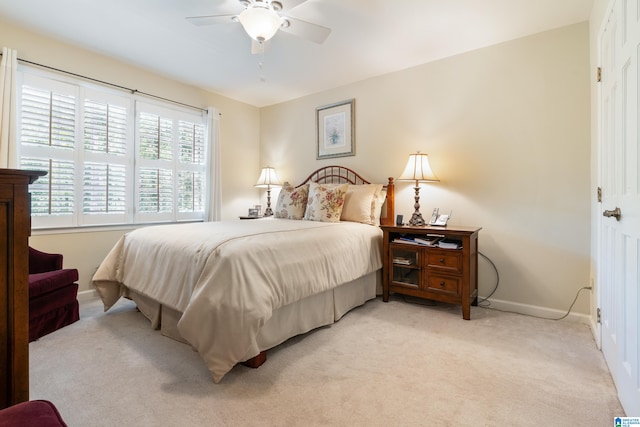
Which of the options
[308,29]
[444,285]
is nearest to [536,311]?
[444,285]

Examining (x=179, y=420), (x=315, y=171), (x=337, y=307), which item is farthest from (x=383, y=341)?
(x=315, y=171)

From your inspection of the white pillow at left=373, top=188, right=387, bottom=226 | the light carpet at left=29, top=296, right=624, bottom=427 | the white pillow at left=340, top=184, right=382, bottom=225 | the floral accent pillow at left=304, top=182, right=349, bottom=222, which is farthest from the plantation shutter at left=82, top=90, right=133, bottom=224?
the white pillow at left=373, top=188, right=387, bottom=226

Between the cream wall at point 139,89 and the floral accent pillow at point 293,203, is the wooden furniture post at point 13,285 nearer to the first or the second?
the cream wall at point 139,89

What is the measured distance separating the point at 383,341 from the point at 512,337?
98 centimetres

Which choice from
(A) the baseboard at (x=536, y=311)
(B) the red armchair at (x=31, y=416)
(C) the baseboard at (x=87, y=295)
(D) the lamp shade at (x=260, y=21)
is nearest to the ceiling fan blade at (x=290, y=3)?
(D) the lamp shade at (x=260, y=21)

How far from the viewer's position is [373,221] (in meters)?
3.35

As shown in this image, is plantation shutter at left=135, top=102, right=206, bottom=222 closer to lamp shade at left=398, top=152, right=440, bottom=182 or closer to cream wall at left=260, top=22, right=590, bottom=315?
cream wall at left=260, top=22, right=590, bottom=315

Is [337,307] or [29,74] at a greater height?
[29,74]

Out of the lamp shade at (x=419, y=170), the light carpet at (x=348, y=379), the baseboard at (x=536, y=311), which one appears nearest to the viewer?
the light carpet at (x=348, y=379)

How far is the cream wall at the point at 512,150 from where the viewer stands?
101 inches

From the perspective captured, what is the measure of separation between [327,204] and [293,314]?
4.79ft

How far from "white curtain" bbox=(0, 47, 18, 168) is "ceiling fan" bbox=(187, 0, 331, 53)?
1.82 meters

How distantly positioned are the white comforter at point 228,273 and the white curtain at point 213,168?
1.54 metres

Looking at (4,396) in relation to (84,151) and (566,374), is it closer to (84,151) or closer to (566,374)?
(566,374)
